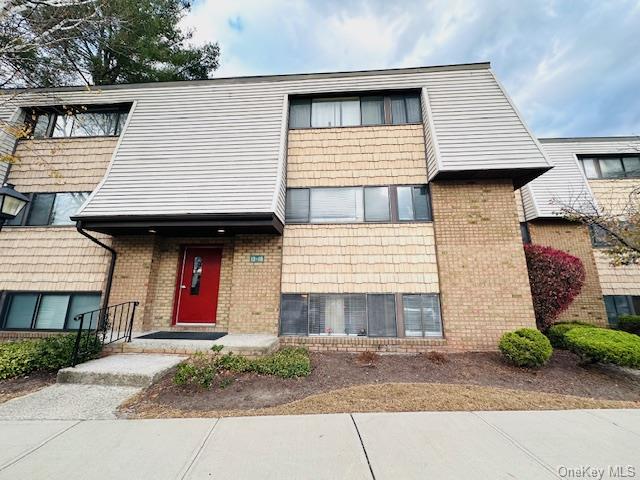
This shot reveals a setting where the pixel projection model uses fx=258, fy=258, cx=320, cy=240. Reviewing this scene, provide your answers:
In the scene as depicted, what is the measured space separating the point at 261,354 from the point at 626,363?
277 inches

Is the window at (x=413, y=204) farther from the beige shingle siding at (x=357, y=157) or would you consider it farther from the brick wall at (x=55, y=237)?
the brick wall at (x=55, y=237)

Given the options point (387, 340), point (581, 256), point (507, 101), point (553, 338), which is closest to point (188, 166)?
point (387, 340)

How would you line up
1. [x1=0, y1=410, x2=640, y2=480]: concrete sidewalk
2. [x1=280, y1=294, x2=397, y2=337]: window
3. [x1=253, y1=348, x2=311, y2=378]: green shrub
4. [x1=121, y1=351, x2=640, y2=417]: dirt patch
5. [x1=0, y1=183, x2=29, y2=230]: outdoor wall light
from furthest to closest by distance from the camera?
[x1=280, y1=294, x2=397, y2=337]: window, [x1=253, y1=348, x2=311, y2=378]: green shrub, [x1=0, y1=183, x2=29, y2=230]: outdoor wall light, [x1=121, y1=351, x2=640, y2=417]: dirt patch, [x1=0, y1=410, x2=640, y2=480]: concrete sidewalk

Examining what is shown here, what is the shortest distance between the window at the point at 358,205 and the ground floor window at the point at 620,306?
321 inches

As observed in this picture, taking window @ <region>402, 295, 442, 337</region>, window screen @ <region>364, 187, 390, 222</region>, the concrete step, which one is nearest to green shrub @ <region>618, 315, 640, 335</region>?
window @ <region>402, 295, 442, 337</region>

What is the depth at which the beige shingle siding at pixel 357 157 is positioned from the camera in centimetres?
741

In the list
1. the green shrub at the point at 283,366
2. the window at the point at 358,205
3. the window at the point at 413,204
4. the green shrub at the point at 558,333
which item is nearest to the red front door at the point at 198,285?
the window at the point at 358,205

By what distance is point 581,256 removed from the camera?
9.25 metres

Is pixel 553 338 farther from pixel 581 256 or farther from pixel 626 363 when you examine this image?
pixel 581 256

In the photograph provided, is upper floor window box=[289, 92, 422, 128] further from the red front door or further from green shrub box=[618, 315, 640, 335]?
green shrub box=[618, 315, 640, 335]

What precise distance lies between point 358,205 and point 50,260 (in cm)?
880

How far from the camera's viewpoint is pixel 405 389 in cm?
427

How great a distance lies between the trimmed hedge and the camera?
459cm

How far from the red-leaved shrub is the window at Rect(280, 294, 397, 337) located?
4.11 m
